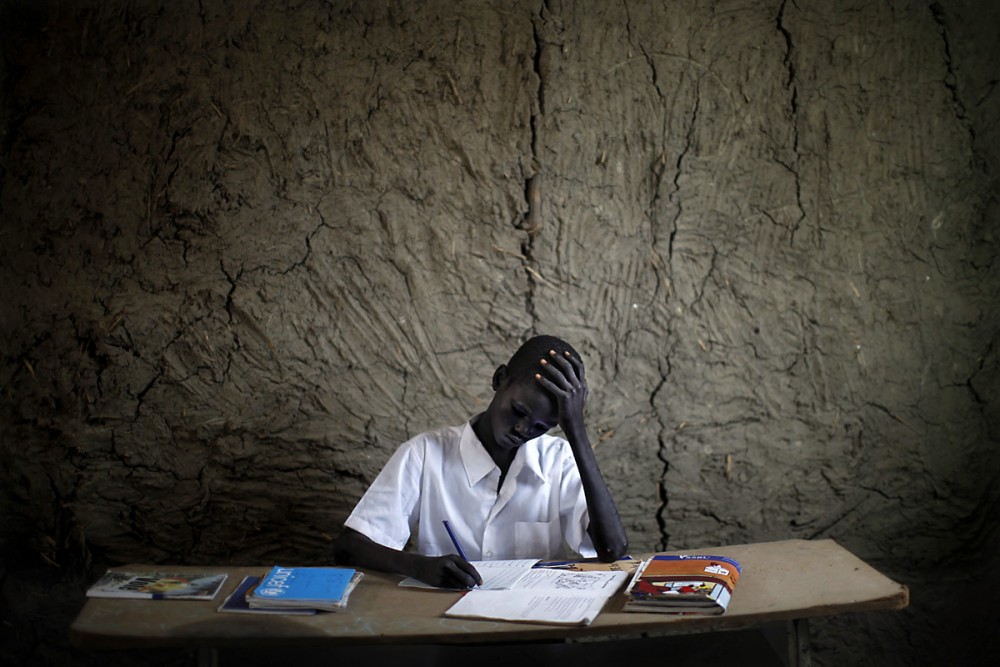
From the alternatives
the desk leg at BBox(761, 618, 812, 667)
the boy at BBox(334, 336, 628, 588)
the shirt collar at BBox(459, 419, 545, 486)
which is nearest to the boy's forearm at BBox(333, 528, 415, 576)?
the boy at BBox(334, 336, 628, 588)

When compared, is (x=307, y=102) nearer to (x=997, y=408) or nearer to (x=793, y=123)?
(x=793, y=123)

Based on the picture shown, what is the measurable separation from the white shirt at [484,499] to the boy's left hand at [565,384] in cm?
23

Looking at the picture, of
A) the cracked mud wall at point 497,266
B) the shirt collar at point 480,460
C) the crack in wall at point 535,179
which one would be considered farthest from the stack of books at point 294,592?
the crack in wall at point 535,179

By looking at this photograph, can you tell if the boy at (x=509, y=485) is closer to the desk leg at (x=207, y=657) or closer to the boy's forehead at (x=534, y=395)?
the boy's forehead at (x=534, y=395)

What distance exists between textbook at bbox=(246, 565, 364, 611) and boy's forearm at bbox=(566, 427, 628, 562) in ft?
2.22

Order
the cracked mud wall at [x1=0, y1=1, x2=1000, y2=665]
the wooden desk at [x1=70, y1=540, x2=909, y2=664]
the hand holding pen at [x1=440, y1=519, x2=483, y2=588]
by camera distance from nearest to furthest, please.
A: 1. the wooden desk at [x1=70, y1=540, x2=909, y2=664]
2. the hand holding pen at [x1=440, y1=519, x2=483, y2=588]
3. the cracked mud wall at [x1=0, y1=1, x2=1000, y2=665]

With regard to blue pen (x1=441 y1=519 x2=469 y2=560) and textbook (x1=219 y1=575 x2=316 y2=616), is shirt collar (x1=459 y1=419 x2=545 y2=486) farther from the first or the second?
textbook (x1=219 y1=575 x2=316 y2=616)

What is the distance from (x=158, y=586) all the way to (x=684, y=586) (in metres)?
1.33

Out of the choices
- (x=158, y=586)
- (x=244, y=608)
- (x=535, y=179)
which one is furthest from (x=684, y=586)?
(x=535, y=179)

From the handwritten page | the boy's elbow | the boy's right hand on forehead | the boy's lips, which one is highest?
the boy's lips

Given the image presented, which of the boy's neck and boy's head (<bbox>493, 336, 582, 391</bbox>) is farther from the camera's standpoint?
the boy's neck

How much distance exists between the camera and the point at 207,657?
1.98m

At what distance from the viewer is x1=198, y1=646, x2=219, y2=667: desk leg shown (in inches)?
77.4

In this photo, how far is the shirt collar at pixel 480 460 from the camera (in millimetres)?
2523
